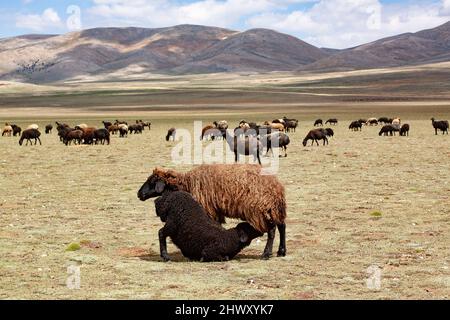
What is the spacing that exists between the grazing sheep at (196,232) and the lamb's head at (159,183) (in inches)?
22.8

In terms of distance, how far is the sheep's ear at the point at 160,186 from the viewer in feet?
38.6

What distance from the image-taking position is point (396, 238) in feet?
40.9

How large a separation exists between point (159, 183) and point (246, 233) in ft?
6.45

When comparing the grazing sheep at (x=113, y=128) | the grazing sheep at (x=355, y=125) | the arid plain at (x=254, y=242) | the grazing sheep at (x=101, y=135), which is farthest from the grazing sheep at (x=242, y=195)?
the grazing sheep at (x=355, y=125)

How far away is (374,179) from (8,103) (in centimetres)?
12085

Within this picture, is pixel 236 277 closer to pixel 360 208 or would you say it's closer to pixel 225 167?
pixel 225 167

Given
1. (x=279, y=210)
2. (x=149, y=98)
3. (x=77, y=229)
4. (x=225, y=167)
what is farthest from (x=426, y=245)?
(x=149, y=98)

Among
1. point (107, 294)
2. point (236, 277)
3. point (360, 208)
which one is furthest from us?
point (360, 208)

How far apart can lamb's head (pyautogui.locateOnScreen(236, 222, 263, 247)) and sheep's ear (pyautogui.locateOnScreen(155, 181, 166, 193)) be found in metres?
1.68

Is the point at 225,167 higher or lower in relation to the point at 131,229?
higher
